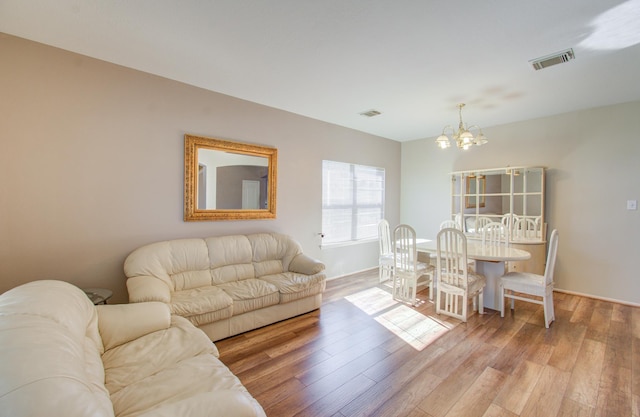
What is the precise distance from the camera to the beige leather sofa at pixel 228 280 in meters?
2.56

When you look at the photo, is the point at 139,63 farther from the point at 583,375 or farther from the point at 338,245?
the point at 583,375

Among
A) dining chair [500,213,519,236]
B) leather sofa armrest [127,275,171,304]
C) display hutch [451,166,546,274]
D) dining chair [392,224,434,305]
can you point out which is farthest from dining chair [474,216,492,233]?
leather sofa armrest [127,275,171,304]

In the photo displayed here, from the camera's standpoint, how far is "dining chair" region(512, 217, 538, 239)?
4.38 metres

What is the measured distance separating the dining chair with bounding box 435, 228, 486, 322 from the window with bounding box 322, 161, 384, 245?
1.95 meters

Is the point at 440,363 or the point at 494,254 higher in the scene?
the point at 494,254

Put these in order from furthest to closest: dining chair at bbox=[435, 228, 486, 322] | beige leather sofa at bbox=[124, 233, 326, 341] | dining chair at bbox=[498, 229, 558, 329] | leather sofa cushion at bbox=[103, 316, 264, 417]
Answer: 1. dining chair at bbox=[435, 228, 486, 322]
2. dining chair at bbox=[498, 229, 558, 329]
3. beige leather sofa at bbox=[124, 233, 326, 341]
4. leather sofa cushion at bbox=[103, 316, 264, 417]

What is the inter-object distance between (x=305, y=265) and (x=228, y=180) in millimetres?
1461

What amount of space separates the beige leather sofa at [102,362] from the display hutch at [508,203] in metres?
4.07

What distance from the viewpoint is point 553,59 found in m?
2.62

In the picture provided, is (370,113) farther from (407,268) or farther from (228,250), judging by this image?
(228,250)

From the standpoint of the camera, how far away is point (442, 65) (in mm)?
2730

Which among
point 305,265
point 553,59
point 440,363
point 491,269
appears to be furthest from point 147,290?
point 553,59

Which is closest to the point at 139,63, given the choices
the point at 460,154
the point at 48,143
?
the point at 48,143

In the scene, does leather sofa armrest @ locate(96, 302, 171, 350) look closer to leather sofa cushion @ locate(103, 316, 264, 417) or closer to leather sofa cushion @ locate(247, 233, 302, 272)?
leather sofa cushion @ locate(103, 316, 264, 417)
